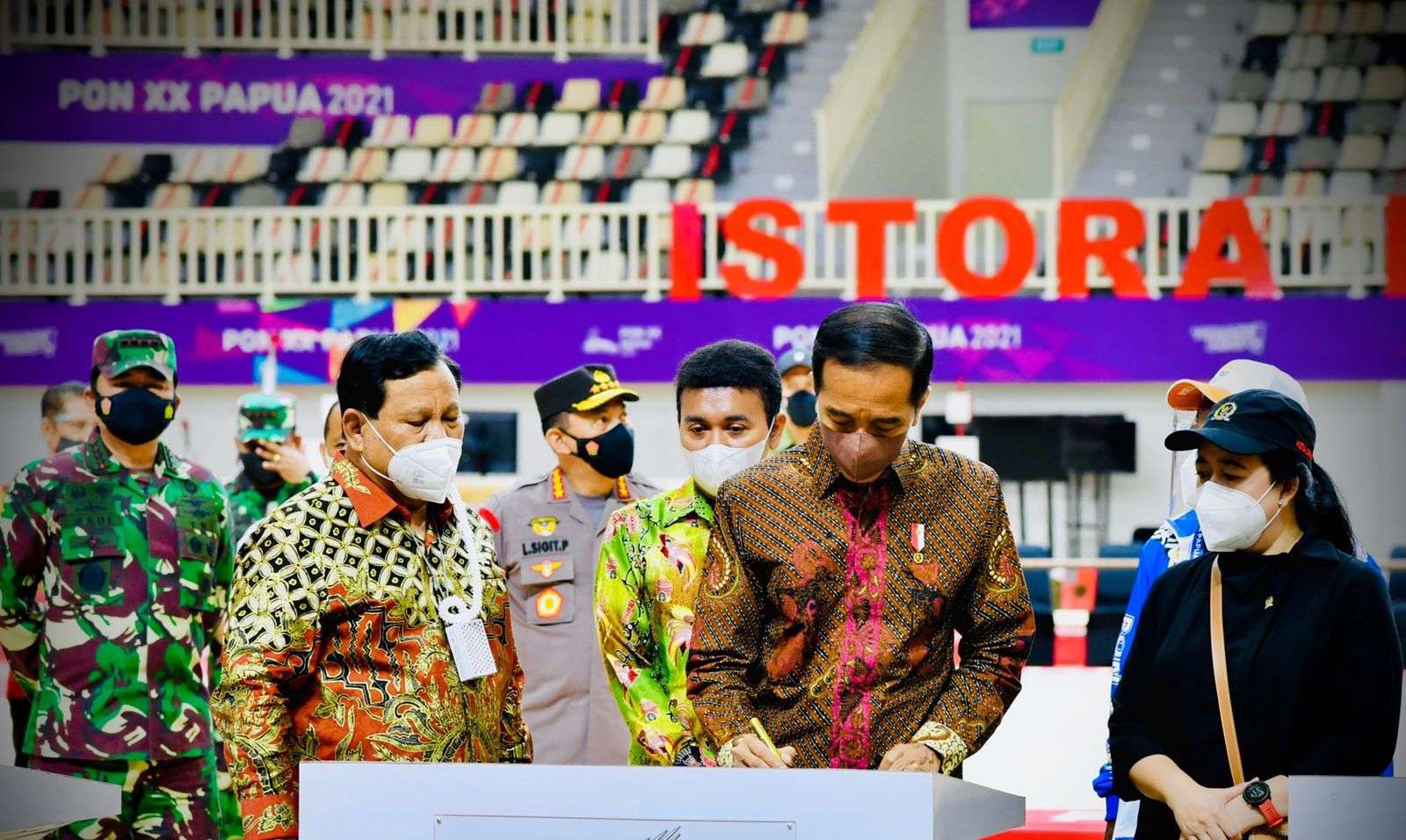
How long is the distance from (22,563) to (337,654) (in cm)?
163

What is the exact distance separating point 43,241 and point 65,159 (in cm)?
189

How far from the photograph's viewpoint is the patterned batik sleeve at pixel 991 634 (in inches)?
95.5

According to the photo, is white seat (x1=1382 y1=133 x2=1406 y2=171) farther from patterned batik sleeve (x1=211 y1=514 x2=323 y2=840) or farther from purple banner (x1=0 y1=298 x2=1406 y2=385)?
patterned batik sleeve (x1=211 y1=514 x2=323 y2=840)

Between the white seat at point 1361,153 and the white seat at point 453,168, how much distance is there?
7.86m

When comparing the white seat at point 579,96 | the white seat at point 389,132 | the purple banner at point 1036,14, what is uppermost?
the purple banner at point 1036,14

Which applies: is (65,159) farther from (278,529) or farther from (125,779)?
(278,529)

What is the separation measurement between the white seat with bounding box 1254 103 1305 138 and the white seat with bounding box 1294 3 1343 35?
97 centimetres

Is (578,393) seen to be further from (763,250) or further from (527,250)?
(527,250)

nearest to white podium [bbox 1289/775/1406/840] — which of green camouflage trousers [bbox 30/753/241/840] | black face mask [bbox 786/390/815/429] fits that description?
green camouflage trousers [bbox 30/753/241/840]

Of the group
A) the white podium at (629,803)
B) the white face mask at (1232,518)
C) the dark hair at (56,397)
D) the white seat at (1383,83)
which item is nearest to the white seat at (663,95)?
the white seat at (1383,83)

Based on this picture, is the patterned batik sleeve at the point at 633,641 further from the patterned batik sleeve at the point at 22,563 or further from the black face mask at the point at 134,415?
the patterned batik sleeve at the point at 22,563

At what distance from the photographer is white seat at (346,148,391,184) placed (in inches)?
646

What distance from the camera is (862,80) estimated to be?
57.5 ft

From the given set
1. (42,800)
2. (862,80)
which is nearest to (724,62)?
(862,80)
